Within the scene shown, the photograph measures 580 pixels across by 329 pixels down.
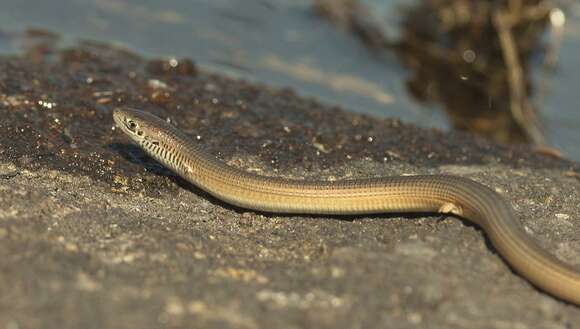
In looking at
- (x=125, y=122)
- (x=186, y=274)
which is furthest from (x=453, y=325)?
(x=125, y=122)

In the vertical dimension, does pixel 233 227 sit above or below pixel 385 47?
below

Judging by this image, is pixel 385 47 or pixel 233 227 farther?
pixel 385 47

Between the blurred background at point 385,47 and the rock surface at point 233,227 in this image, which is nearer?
the rock surface at point 233,227

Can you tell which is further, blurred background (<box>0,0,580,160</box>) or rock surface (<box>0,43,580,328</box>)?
blurred background (<box>0,0,580,160</box>)
